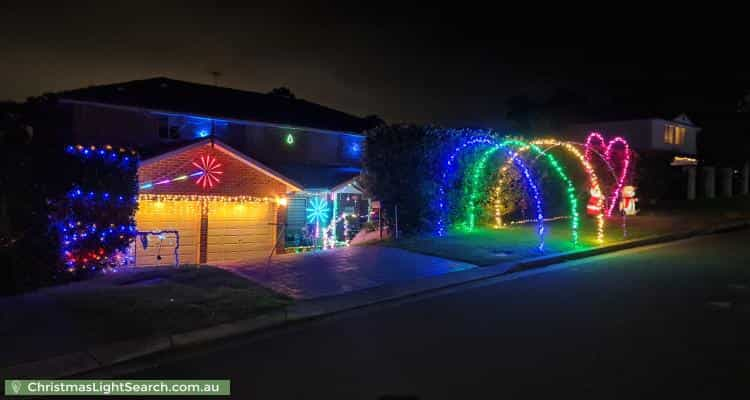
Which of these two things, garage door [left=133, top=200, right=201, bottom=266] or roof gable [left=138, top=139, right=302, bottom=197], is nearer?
roof gable [left=138, top=139, right=302, bottom=197]

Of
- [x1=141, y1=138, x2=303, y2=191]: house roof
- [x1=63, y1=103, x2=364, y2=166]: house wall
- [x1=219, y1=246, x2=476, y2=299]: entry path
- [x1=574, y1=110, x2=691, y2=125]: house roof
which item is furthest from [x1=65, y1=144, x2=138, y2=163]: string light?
[x1=574, y1=110, x2=691, y2=125]: house roof

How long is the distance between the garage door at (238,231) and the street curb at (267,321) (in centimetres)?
978

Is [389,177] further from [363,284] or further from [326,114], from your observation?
[326,114]

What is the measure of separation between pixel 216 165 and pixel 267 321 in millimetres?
11559

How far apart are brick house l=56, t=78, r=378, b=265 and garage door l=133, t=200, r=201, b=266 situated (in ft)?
0.11

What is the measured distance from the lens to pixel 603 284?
32.5 feet

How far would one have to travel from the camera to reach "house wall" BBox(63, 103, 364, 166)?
19.1 m

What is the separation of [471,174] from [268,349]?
12.4 meters

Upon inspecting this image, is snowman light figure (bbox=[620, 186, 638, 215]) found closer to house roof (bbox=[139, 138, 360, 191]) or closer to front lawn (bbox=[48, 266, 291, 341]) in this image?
house roof (bbox=[139, 138, 360, 191])

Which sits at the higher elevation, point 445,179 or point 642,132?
point 642,132

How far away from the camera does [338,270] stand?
37.2 feet

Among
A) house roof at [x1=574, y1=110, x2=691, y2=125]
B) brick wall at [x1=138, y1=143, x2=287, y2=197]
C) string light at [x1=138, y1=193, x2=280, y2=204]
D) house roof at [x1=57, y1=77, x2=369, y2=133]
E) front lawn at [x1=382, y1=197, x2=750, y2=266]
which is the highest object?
house roof at [x1=574, y1=110, x2=691, y2=125]

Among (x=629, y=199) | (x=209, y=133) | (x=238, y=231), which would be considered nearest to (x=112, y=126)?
(x=209, y=133)

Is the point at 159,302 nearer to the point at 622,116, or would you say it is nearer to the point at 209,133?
the point at 209,133
